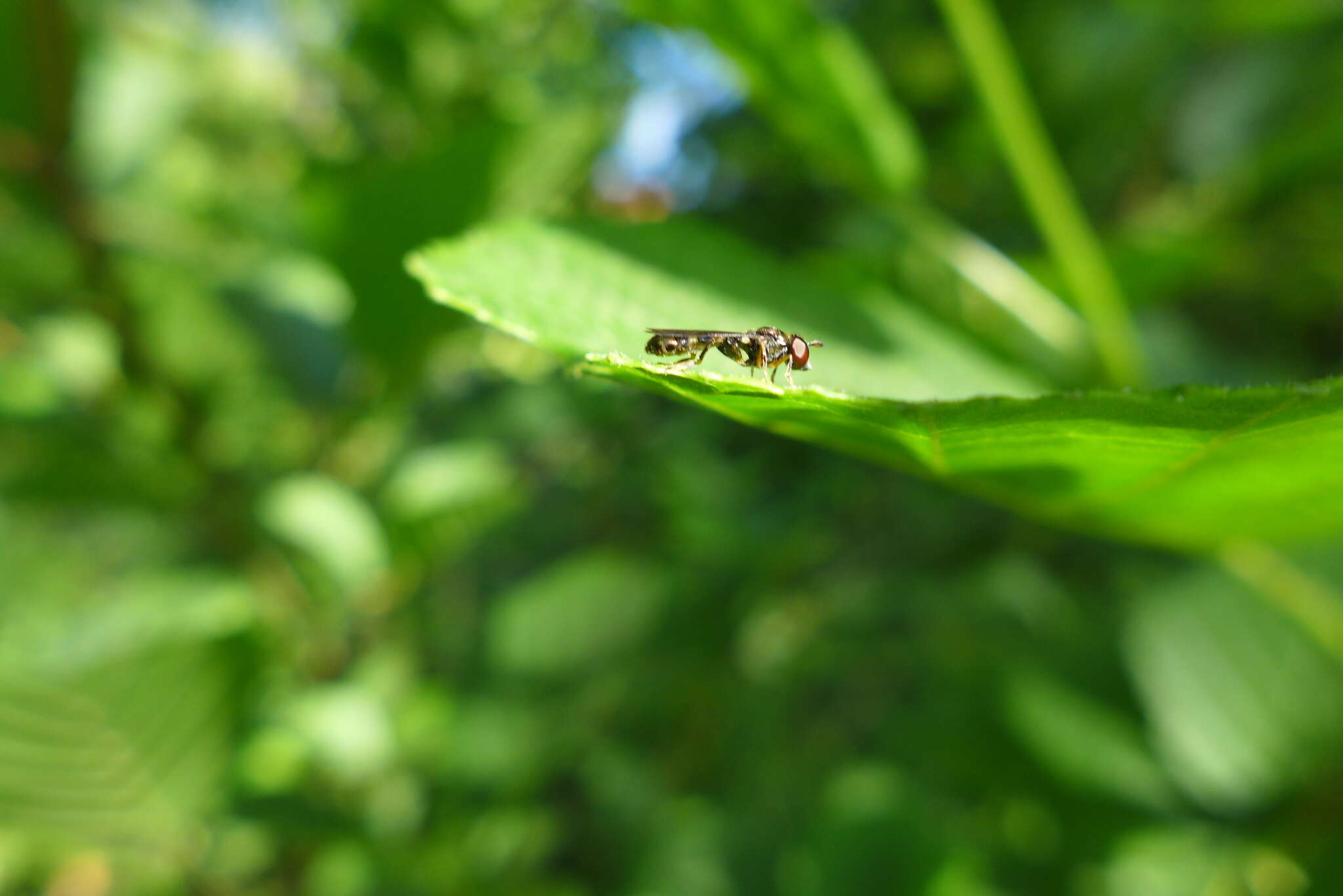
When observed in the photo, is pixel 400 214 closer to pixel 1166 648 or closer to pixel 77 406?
pixel 77 406

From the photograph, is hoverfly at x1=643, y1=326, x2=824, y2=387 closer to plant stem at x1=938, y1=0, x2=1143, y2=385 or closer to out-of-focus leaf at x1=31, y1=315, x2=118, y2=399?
plant stem at x1=938, y1=0, x2=1143, y2=385

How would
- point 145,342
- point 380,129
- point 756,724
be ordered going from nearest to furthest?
point 145,342, point 380,129, point 756,724

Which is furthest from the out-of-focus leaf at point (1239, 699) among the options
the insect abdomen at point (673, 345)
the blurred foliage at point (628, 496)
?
the insect abdomen at point (673, 345)

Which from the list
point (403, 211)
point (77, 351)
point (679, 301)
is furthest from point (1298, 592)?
point (77, 351)

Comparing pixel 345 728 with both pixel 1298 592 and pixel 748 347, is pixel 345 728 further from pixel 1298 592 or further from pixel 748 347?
pixel 1298 592

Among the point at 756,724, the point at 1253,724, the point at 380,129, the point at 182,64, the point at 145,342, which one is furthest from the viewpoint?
the point at 182,64

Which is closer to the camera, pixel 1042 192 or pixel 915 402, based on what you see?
pixel 915 402

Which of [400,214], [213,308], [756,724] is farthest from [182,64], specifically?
[756,724]
